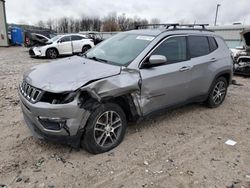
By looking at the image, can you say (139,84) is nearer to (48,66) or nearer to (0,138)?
(48,66)

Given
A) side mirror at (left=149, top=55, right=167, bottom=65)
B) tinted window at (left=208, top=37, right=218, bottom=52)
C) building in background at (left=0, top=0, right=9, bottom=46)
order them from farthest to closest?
building in background at (left=0, top=0, right=9, bottom=46) → tinted window at (left=208, top=37, right=218, bottom=52) → side mirror at (left=149, top=55, right=167, bottom=65)

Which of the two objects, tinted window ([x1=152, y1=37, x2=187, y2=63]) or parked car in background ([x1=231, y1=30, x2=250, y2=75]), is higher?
tinted window ([x1=152, y1=37, x2=187, y2=63])

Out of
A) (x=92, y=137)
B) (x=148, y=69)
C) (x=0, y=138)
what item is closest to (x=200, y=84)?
(x=148, y=69)

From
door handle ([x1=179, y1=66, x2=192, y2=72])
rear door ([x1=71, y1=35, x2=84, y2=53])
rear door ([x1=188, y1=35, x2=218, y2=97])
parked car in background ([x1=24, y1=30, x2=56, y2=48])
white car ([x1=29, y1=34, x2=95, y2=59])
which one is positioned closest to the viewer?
door handle ([x1=179, y1=66, x2=192, y2=72])

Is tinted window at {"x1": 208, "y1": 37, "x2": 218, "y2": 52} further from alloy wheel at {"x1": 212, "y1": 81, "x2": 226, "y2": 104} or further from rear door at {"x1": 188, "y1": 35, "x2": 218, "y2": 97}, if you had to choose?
alloy wheel at {"x1": 212, "y1": 81, "x2": 226, "y2": 104}

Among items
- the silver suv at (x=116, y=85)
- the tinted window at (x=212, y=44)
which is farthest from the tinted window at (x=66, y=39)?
the tinted window at (x=212, y=44)

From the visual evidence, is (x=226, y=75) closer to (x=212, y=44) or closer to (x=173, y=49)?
(x=212, y=44)

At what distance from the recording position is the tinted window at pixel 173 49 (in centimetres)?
394

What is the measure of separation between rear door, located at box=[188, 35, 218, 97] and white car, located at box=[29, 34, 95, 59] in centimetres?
1134

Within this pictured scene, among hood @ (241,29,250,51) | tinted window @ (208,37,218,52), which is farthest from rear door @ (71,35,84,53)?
tinted window @ (208,37,218,52)

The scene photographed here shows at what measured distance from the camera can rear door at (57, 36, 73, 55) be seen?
574 inches

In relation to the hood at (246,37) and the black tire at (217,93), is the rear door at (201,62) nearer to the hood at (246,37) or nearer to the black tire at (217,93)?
the black tire at (217,93)

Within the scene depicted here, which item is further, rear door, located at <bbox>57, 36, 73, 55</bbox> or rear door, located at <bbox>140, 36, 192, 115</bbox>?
rear door, located at <bbox>57, 36, 73, 55</bbox>

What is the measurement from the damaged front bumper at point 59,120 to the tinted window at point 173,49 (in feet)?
5.41
